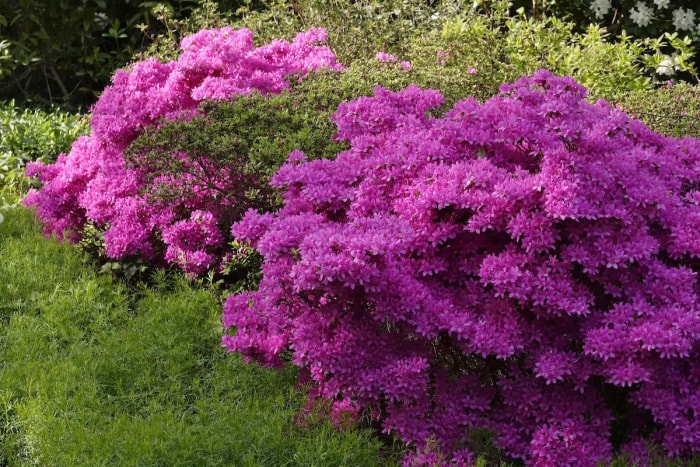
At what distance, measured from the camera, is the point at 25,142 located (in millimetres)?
7098

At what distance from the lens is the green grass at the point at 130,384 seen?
3291 mm

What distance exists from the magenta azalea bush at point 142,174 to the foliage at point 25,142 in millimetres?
875

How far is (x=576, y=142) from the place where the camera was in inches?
137

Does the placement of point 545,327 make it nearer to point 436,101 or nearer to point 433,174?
point 433,174

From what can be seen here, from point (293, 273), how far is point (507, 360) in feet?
3.24

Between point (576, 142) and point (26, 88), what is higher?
point (576, 142)

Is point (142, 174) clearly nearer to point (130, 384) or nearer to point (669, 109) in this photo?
point (130, 384)

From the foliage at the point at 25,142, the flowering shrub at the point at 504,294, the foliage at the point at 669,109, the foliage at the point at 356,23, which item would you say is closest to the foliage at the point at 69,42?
the foliage at the point at 25,142

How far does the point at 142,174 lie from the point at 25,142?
2.51m

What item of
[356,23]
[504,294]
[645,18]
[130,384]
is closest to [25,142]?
[356,23]

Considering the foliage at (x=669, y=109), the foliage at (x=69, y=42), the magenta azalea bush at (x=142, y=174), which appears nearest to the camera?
the magenta azalea bush at (x=142, y=174)

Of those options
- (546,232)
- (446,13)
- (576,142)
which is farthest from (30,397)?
(446,13)

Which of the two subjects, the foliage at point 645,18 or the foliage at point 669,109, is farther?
the foliage at point 645,18

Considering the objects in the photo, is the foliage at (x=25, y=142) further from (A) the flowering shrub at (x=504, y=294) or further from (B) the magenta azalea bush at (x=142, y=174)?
(A) the flowering shrub at (x=504, y=294)
